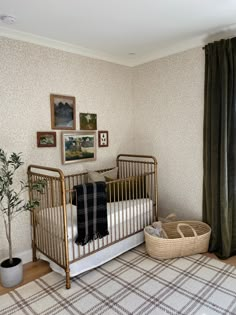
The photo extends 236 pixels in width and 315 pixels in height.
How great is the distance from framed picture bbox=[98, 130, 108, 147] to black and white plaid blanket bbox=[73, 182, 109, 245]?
1.10 m

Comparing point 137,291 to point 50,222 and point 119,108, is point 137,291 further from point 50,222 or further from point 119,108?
point 119,108

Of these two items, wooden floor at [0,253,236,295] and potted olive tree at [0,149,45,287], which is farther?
wooden floor at [0,253,236,295]

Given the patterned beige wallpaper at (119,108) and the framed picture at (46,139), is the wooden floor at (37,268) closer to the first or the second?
the patterned beige wallpaper at (119,108)

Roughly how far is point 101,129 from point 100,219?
141cm

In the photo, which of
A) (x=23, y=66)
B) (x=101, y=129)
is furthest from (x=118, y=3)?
(x=101, y=129)

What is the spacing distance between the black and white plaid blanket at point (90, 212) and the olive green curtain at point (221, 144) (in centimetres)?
128

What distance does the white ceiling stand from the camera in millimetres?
1962

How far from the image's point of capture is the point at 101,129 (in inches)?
129

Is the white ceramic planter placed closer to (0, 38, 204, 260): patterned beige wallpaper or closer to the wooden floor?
the wooden floor

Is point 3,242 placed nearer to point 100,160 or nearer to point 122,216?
point 122,216

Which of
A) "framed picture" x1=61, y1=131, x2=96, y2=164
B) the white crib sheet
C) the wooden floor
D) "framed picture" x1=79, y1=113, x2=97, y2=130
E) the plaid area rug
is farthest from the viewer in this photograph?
"framed picture" x1=79, y1=113, x2=97, y2=130

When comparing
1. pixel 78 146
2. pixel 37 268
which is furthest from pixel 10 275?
pixel 78 146

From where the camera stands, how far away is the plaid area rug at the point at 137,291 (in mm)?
1869

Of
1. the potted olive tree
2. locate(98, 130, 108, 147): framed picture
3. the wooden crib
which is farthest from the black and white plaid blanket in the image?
locate(98, 130, 108, 147): framed picture
